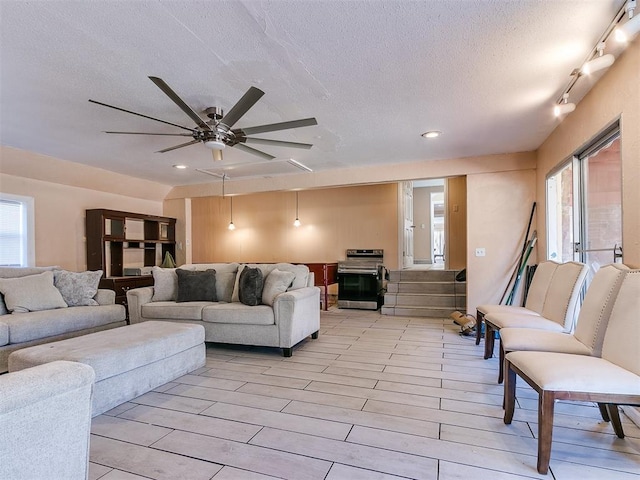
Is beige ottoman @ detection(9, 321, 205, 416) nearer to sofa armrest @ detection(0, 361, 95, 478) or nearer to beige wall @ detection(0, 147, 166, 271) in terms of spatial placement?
sofa armrest @ detection(0, 361, 95, 478)

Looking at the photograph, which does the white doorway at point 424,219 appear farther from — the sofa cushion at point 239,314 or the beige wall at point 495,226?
the sofa cushion at point 239,314

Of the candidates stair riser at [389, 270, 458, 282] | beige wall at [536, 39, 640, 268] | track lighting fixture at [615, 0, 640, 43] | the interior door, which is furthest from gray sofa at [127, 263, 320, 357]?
the interior door

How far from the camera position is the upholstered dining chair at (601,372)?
5.17 feet

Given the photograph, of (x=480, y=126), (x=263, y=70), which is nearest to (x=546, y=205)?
(x=480, y=126)

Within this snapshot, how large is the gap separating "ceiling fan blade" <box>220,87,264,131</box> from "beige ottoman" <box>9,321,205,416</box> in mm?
1852

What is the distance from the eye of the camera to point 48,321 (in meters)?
3.44

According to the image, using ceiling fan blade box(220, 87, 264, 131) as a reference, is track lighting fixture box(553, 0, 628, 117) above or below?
above

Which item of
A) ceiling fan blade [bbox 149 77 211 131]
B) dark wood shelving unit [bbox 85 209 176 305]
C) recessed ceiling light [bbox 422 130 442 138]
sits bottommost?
dark wood shelving unit [bbox 85 209 176 305]

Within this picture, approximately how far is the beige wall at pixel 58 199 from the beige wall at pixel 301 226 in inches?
103

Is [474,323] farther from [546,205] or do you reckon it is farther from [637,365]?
[637,365]

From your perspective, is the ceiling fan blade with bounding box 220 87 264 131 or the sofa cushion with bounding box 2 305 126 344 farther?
the sofa cushion with bounding box 2 305 126 344

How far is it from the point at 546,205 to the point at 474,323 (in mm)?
1721

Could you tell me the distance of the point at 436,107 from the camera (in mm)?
3158

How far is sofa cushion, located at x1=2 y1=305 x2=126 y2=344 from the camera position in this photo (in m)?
3.24
